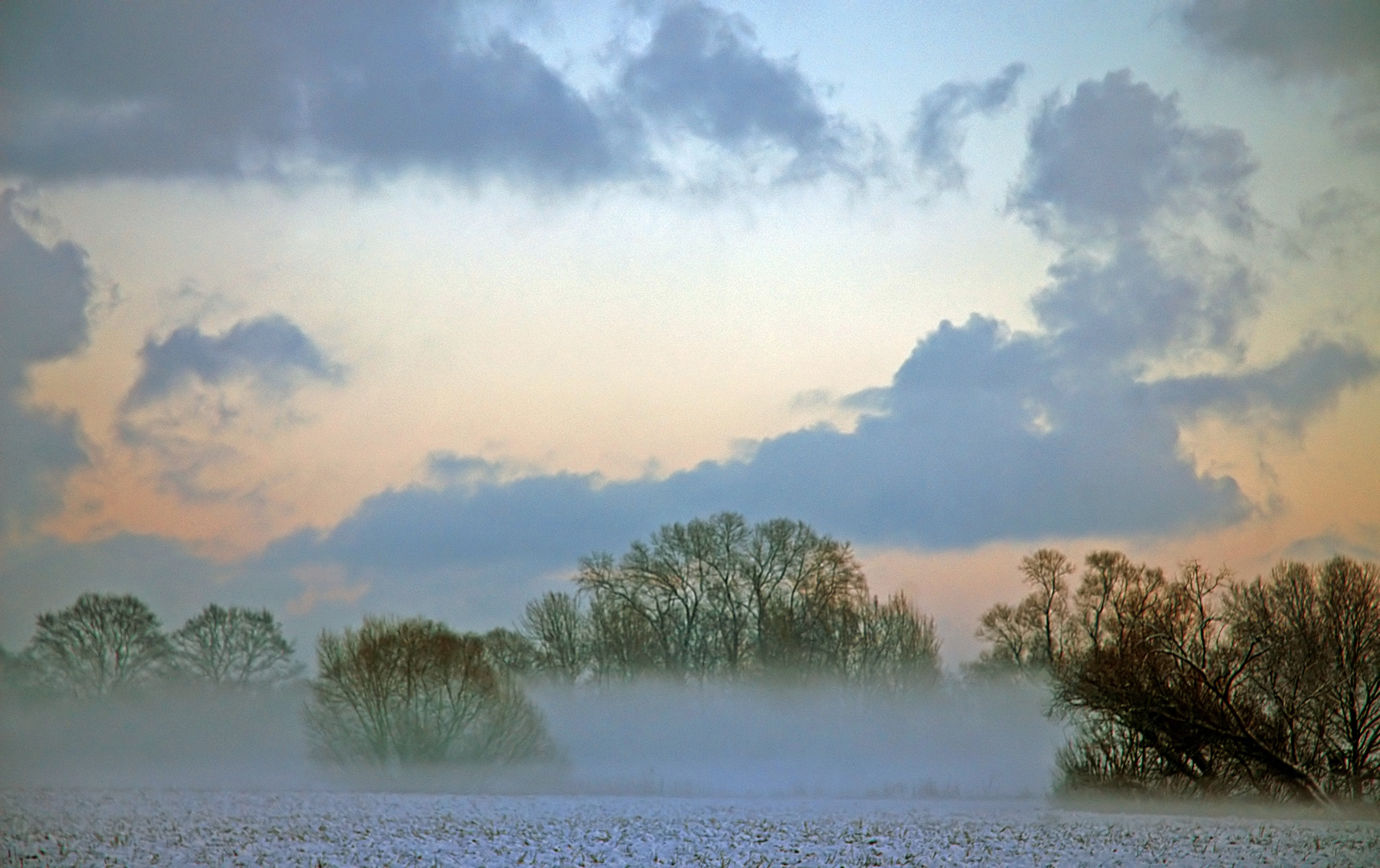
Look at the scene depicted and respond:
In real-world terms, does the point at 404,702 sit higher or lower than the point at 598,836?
higher

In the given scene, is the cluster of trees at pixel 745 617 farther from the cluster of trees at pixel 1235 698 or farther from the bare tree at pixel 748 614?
the cluster of trees at pixel 1235 698

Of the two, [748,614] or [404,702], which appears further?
[748,614]

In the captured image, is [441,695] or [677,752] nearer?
[441,695]

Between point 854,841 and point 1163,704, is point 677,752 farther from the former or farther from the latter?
point 854,841

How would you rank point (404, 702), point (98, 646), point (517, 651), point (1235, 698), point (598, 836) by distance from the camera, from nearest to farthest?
point (598, 836) < point (1235, 698) < point (404, 702) < point (98, 646) < point (517, 651)

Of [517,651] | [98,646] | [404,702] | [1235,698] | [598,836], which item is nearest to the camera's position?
[598,836]

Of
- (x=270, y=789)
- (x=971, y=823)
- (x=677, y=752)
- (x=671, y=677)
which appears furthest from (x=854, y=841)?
(x=671, y=677)

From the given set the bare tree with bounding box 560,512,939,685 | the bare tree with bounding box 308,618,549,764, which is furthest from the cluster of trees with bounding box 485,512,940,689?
the bare tree with bounding box 308,618,549,764

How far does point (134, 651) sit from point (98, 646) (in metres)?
1.58

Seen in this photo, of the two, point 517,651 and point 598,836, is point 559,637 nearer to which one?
point 517,651

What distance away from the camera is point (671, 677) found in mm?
59812

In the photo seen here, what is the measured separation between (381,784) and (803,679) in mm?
24195

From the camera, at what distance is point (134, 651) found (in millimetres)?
55594

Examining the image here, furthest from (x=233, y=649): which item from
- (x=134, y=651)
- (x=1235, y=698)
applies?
(x=1235, y=698)
